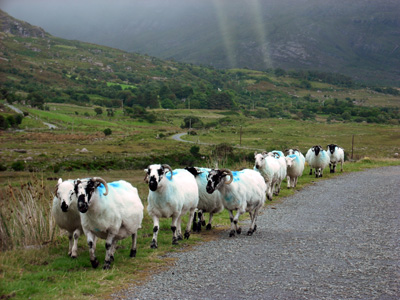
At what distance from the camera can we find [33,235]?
1232cm

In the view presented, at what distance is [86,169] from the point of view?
Answer: 55.3 meters

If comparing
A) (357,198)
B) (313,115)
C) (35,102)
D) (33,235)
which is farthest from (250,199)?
(313,115)

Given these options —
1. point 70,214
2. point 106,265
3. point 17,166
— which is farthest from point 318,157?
point 17,166

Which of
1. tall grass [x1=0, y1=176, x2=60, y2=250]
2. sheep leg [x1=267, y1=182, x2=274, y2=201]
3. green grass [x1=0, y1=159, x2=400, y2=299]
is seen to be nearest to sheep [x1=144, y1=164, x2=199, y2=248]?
green grass [x1=0, y1=159, x2=400, y2=299]

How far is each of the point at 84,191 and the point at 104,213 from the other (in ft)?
2.49

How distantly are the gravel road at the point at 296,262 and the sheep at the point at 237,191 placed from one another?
721 mm

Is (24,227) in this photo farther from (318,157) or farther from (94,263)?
(318,157)

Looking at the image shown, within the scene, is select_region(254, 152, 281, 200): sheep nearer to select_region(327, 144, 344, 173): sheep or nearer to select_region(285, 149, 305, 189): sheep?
select_region(285, 149, 305, 189): sheep

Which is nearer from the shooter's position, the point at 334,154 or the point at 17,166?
the point at 334,154

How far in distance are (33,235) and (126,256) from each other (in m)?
3.11

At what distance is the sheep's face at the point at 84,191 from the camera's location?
9.77 m

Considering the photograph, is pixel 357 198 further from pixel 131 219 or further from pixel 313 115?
pixel 313 115

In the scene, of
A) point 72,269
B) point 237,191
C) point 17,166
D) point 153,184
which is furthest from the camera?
point 17,166

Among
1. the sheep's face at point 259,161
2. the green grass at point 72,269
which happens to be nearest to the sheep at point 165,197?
A: the green grass at point 72,269
